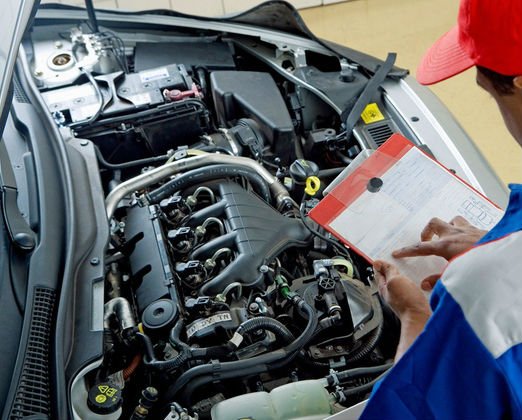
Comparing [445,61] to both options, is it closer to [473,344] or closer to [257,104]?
[473,344]

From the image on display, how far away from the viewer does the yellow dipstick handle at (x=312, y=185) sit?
6.87 ft

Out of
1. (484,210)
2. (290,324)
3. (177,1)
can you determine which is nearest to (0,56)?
(290,324)

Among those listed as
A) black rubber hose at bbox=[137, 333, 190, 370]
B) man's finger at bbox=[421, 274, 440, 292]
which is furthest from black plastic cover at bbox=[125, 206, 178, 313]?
man's finger at bbox=[421, 274, 440, 292]

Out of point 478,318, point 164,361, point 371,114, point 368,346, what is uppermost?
point 478,318

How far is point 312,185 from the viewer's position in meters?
2.11

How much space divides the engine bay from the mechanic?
15.1 inches

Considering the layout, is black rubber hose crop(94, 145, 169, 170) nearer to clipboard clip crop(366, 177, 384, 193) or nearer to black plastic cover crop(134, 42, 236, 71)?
black plastic cover crop(134, 42, 236, 71)

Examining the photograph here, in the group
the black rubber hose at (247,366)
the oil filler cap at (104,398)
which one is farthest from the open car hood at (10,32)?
the black rubber hose at (247,366)

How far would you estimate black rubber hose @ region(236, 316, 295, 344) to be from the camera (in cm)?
167

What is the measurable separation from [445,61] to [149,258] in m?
0.96

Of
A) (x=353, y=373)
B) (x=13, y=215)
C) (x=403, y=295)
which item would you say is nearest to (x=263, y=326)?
(x=353, y=373)

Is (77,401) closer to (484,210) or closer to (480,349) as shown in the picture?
(480,349)

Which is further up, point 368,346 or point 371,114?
point 371,114

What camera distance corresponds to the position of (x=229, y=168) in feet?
6.84
